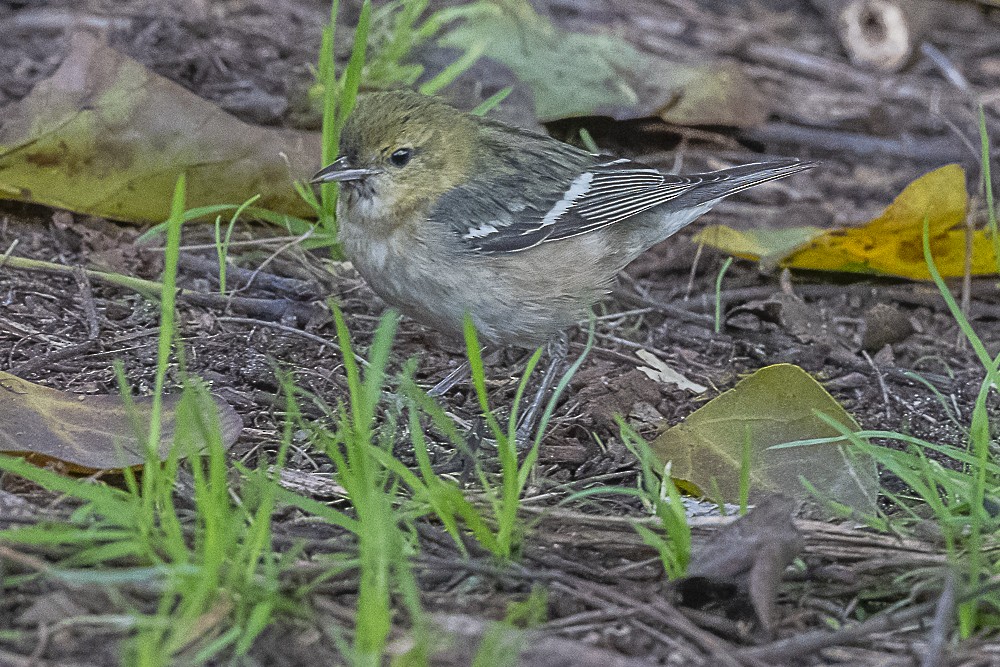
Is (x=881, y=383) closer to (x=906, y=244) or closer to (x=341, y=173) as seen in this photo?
(x=906, y=244)

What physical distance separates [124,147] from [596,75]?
286 cm

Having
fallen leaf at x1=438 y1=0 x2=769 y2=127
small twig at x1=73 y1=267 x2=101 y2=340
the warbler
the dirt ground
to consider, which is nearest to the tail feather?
the warbler

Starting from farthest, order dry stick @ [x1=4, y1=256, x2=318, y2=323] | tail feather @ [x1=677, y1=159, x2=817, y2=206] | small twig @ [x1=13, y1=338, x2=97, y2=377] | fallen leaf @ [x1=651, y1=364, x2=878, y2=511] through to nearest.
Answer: tail feather @ [x1=677, y1=159, x2=817, y2=206] → dry stick @ [x1=4, y1=256, x2=318, y2=323] → small twig @ [x1=13, y1=338, x2=97, y2=377] → fallen leaf @ [x1=651, y1=364, x2=878, y2=511]

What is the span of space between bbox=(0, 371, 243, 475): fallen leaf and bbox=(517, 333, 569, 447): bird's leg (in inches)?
52.2

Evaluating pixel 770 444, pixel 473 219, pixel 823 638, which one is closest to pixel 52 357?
pixel 473 219

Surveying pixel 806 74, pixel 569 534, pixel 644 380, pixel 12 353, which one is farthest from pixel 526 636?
pixel 806 74

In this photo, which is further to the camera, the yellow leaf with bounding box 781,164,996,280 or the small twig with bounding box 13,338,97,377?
the yellow leaf with bounding box 781,164,996,280

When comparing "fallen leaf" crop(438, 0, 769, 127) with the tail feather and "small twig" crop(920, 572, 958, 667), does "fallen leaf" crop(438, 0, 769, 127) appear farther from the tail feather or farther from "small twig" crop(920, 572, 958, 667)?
"small twig" crop(920, 572, 958, 667)

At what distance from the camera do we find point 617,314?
17.7ft

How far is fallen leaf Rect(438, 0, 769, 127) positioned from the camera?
668cm

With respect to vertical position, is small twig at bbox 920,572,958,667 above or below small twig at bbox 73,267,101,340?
above

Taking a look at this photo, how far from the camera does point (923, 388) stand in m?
4.94

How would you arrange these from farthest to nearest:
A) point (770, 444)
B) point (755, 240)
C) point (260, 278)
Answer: point (755, 240) → point (260, 278) → point (770, 444)

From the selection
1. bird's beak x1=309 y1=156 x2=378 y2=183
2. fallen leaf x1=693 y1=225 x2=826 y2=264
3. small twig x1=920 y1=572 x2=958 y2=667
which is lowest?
fallen leaf x1=693 y1=225 x2=826 y2=264
